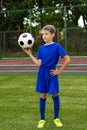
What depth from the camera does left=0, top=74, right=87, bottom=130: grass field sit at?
571 cm

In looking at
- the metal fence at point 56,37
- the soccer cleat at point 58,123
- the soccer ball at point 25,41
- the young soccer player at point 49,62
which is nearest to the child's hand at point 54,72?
the young soccer player at point 49,62

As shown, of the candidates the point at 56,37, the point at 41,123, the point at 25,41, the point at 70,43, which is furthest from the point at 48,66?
the point at 56,37

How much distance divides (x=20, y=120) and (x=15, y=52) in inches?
706

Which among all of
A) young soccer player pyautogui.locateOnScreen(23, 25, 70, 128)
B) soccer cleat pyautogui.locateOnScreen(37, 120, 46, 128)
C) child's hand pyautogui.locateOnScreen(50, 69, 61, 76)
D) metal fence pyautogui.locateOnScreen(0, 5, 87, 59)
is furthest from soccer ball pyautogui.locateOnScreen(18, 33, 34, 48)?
metal fence pyautogui.locateOnScreen(0, 5, 87, 59)

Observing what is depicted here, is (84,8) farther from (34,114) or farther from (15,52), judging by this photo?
(34,114)

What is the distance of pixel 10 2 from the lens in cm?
3728

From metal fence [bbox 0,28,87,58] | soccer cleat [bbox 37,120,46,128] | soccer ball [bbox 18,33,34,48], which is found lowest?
metal fence [bbox 0,28,87,58]

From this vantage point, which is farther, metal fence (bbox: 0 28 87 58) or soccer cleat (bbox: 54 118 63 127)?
metal fence (bbox: 0 28 87 58)

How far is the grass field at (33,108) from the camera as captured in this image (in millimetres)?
5711

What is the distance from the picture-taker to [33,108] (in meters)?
7.05

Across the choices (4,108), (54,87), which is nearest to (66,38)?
(4,108)

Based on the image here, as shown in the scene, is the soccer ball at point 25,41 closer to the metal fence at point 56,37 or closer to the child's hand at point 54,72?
the child's hand at point 54,72

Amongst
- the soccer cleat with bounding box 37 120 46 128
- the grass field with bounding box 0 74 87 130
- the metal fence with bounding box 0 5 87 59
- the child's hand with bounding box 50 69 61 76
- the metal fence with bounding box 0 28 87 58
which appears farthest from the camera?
the metal fence with bounding box 0 5 87 59

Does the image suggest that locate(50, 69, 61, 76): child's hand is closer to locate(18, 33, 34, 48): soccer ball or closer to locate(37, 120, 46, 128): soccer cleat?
locate(18, 33, 34, 48): soccer ball
